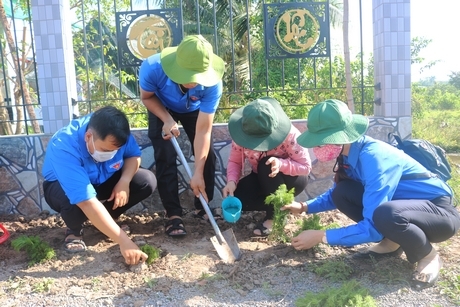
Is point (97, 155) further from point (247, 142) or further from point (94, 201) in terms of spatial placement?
point (247, 142)

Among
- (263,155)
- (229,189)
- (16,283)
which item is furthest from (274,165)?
(16,283)

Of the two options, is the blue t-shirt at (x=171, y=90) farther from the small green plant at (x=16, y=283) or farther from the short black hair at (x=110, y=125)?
the small green plant at (x=16, y=283)

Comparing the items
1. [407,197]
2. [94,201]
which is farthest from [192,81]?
[407,197]

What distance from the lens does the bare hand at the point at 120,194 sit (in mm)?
3070

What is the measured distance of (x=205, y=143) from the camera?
3309mm

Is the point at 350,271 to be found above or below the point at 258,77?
below

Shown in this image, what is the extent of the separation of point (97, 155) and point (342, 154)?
60.3 inches

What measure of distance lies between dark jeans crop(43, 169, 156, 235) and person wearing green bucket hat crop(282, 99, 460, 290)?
1.28 meters

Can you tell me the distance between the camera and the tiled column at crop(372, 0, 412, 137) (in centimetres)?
404

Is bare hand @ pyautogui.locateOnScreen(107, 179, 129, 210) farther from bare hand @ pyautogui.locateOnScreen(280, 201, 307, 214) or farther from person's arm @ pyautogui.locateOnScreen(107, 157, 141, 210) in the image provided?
bare hand @ pyautogui.locateOnScreen(280, 201, 307, 214)

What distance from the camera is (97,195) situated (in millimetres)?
3219

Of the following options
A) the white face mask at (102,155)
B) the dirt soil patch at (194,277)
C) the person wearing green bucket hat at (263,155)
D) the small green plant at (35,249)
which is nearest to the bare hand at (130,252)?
the dirt soil patch at (194,277)

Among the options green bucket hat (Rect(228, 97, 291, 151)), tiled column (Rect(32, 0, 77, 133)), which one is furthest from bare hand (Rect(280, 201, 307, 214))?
tiled column (Rect(32, 0, 77, 133))

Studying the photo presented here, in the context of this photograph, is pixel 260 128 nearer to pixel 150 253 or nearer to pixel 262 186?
pixel 262 186
